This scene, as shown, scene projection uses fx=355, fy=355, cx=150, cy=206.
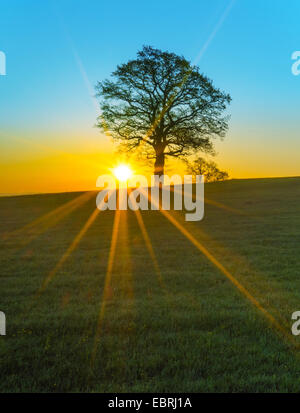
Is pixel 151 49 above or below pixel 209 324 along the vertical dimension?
above

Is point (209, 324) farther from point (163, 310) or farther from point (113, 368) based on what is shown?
point (113, 368)

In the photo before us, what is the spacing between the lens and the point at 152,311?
7.25m

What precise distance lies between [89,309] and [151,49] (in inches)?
1333

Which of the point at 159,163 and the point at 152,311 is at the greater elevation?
the point at 159,163

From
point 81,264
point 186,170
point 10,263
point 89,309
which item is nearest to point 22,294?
point 89,309

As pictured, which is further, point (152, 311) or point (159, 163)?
point (159, 163)

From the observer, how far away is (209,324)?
660cm

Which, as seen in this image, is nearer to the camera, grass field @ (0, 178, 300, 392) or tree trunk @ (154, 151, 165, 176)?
grass field @ (0, 178, 300, 392)

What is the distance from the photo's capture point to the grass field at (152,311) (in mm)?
4914

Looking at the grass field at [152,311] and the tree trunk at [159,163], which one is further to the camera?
the tree trunk at [159,163]

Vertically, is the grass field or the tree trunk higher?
the tree trunk

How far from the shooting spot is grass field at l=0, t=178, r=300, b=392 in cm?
491

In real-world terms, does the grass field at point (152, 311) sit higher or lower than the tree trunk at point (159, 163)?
lower
